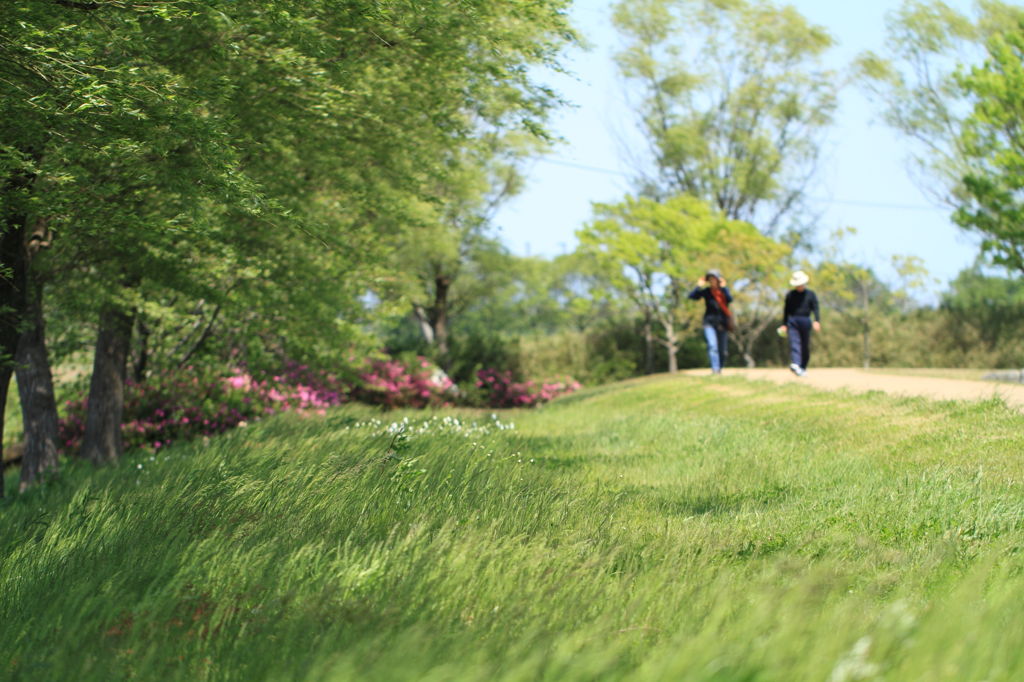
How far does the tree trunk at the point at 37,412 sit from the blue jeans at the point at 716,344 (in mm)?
11535

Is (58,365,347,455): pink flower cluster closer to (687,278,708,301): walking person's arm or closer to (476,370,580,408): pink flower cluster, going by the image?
(687,278,708,301): walking person's arm

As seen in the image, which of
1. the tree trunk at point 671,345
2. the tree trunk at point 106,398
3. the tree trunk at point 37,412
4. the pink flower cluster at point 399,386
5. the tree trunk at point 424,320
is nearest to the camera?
the tree trunk at point 37,412

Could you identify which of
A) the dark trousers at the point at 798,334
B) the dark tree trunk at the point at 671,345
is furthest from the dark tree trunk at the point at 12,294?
the dark tree trunk at the point at 671,345

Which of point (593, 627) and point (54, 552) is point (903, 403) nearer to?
point (593, 627)

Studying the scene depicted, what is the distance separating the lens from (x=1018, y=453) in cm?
695

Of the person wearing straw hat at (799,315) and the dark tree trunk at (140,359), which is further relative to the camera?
the dark tree trunk at (140,359)

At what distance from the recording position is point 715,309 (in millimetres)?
17438

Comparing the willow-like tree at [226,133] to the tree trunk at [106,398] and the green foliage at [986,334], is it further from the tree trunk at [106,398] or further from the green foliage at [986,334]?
the green foliage at [986,334]

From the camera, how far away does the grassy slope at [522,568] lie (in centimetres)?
313

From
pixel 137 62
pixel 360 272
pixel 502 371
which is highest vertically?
pixel 137 62

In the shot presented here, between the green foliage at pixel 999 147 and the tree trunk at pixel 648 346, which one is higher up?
the green foliage at pixel 999 147

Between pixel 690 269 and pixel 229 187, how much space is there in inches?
952

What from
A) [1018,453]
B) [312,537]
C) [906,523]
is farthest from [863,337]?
[312,537]

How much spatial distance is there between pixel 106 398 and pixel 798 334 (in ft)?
37.1
